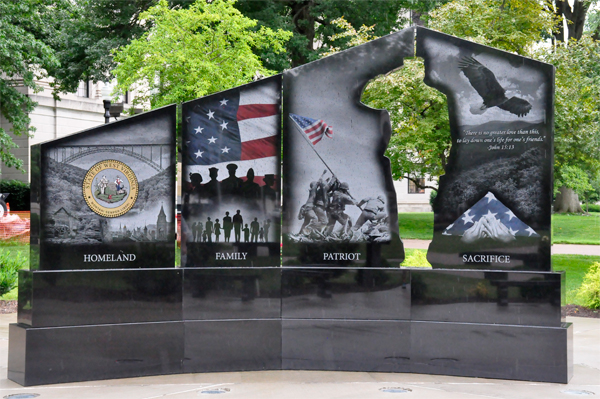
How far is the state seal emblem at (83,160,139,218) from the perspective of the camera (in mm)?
7684

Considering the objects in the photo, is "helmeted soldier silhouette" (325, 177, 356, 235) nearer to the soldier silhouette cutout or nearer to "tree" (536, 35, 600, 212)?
the soldier silhouette cutout

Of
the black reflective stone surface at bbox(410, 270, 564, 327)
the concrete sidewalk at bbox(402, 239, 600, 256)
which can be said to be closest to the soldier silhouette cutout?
the black reflective stone surface at bbox(410, 270, 564, 327)

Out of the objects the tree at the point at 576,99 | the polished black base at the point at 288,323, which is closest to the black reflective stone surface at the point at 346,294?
the polished black base at the point at 288,323

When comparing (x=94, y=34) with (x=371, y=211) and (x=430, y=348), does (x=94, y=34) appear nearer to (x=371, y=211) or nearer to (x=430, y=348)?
(x=371, y=211)

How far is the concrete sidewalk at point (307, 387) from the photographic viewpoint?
6.84 metres

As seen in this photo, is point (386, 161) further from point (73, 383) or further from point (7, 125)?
point (7, 125)

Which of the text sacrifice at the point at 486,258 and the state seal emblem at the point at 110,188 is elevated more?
the state seal emblem at the point at 110,188

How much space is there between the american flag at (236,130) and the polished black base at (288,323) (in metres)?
1.23

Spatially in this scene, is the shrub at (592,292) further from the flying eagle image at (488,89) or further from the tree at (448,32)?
the tree at (448,32)

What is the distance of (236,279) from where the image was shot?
8047 mm

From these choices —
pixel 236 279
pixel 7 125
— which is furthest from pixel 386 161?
pixel 7 125

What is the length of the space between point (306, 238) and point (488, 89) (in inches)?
105

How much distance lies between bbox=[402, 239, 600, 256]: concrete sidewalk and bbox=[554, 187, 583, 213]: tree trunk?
17.1 meters

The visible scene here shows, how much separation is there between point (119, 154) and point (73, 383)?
249 centimetres
